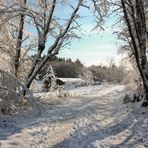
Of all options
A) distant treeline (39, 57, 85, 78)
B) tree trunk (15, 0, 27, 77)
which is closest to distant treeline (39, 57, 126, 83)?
distant treeline (39, 57, 85, 78)

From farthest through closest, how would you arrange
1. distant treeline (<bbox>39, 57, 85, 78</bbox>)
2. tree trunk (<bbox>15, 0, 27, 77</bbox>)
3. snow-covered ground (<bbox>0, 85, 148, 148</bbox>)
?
1. distant treeline (<bbox>39, 57, 85, 78</bbox>)
2. tree trunk (<bbox>15, 0, 27, 77</bbox>)
3. snow-covered ground (<bbox>0, 85, 148, 148</bbox>)

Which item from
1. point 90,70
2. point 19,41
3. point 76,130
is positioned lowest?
point 76,130

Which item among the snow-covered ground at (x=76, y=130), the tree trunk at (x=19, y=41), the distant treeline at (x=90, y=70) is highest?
the distant treeline at (x=90, y=70)

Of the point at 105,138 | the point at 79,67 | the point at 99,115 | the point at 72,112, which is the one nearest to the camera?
the point at 105,138

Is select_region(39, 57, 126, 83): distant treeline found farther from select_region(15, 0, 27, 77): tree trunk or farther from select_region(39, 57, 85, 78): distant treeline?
select_region(15, 0, 27, 77): tree trunk

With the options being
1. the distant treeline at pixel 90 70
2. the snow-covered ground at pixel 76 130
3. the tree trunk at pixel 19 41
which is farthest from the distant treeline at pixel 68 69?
the snow-covered ground at pixel 76 130

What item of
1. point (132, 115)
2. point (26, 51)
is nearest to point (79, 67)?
point (26, 51)

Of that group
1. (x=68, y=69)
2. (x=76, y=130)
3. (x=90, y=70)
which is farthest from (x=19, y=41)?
(x=68, y=69)

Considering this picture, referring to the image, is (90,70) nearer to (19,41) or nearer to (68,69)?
(68,69)

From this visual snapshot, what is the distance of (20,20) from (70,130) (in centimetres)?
1242

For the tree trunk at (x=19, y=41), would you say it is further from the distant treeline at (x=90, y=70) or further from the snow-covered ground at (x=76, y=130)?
the distant treeline at (x=90, y=70)

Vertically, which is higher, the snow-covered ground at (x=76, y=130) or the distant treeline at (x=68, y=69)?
the distant treeline at (x=68, y=69)

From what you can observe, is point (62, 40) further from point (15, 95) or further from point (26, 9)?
point (15, 95)

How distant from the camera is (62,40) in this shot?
23.4 meters
